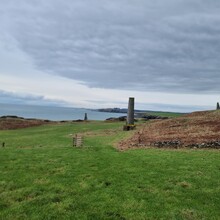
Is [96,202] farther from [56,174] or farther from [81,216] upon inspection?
[56,174]

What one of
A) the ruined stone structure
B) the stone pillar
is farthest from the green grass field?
the stone pillar

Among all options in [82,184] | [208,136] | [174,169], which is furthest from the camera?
[208,136]

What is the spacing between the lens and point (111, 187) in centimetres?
1228

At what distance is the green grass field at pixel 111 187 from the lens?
388 inches

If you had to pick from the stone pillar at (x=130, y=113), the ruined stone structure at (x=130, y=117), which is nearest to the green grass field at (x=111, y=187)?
the ruined stone structure at (x=130, y=117)

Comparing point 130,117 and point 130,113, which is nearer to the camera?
point 130,117

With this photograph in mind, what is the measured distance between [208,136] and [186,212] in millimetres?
16711

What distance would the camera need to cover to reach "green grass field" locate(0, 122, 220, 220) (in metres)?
9.87

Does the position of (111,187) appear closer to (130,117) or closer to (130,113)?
(130,117)

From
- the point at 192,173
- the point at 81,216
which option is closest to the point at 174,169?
the point at 192,173

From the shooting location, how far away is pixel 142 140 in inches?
1072

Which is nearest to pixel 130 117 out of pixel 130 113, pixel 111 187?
pixel 130 113

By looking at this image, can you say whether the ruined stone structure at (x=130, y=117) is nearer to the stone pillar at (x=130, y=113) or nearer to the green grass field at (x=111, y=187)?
the stone pillar at (x=130, y=113)

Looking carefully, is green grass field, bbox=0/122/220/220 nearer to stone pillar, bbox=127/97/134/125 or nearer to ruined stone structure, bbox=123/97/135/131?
ruined stone structure, bbox=123/97/135/131
